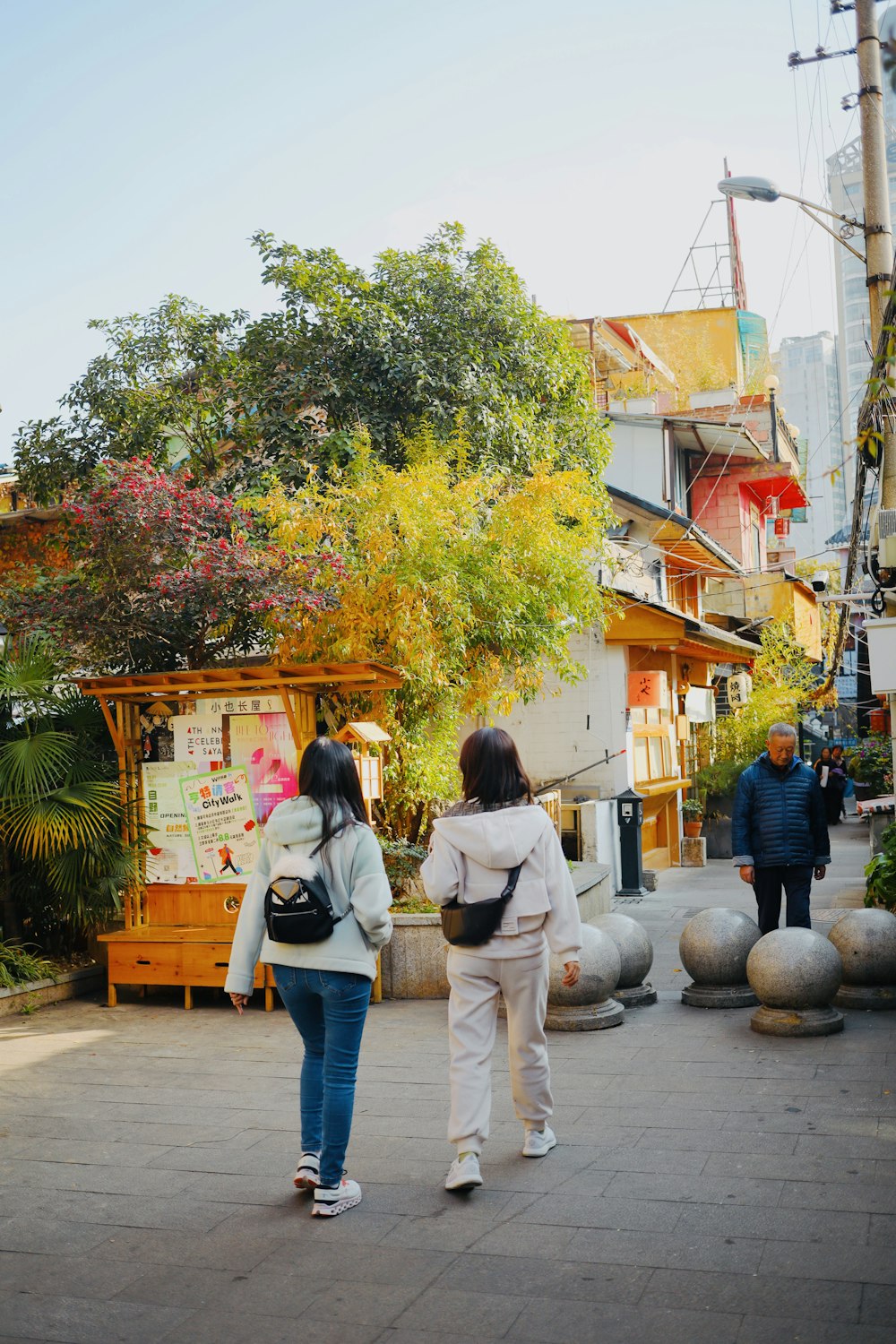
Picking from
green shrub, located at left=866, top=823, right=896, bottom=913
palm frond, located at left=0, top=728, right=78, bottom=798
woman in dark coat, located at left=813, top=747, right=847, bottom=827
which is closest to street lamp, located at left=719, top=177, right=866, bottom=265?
green shrub, located at left=866, top=823, right=896, bottom=913

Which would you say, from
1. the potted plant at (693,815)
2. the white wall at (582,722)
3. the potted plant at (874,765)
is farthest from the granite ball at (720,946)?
the potted plant at (693,815)

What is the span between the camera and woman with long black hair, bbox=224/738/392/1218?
4.87 metres

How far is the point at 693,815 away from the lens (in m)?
21.5

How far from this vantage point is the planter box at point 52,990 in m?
9.52

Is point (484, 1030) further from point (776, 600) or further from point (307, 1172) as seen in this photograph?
point (776, 600)

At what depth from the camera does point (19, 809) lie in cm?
952

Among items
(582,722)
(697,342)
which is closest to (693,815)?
(582,722)

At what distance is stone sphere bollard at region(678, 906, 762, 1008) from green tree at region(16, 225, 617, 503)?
650 centimetres

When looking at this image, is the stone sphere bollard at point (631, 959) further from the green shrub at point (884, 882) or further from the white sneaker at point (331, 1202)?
the white sneaker at point (331, 1202)

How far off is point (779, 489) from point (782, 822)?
881 inches

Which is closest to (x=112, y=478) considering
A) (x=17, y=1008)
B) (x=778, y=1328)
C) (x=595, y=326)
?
(x=17, y=1008)

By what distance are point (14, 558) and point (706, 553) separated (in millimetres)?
12723

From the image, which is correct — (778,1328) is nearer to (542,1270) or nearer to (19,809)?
(542,1270)

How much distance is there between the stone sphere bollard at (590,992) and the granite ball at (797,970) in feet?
3.15
